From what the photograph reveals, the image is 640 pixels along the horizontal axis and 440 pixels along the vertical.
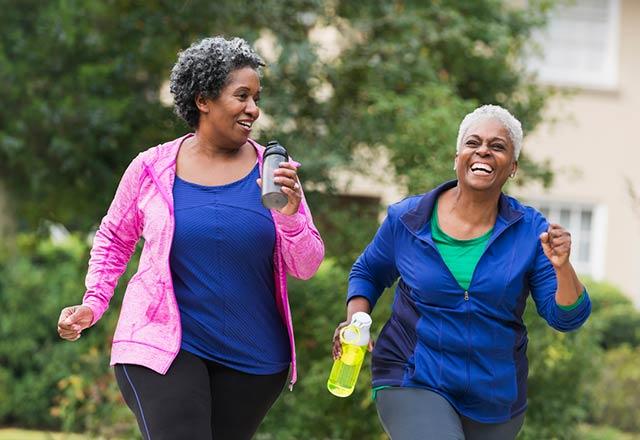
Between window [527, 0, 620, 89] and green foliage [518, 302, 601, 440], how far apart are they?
34.2ft

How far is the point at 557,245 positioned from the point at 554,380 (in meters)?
3.83

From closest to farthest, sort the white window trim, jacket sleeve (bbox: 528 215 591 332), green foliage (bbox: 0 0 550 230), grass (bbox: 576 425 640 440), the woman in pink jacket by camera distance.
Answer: jacket sleeve (bbox: 528 215 591 332)
the woman in pink jacket
green foliage (bbox: 0 0 550 230)
grass (bbox: 576 425 640 440)
the white window trim

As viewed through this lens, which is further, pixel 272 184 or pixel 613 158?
pixel 613 158

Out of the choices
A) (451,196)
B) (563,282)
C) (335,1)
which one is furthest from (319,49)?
(563,282)

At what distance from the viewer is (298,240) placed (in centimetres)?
493

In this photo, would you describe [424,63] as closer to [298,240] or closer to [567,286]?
[298,240]

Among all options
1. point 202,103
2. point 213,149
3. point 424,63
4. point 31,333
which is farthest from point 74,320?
point 31,333

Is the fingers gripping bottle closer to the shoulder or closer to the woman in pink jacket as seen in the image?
the woman in pink jacket

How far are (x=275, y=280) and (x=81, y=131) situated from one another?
427 cm

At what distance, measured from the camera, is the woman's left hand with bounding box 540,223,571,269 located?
4.58m

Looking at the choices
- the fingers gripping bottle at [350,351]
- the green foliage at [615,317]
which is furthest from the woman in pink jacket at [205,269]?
the green foliage at [615,317]

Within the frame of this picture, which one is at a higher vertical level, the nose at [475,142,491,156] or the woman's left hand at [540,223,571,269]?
the nose at [475,142,491,156]

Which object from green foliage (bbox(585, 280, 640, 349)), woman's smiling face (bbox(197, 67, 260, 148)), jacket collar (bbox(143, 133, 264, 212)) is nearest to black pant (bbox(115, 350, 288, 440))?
jacket collar (bbox(143, 133, 264, 212))

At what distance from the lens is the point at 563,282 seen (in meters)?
4.63
